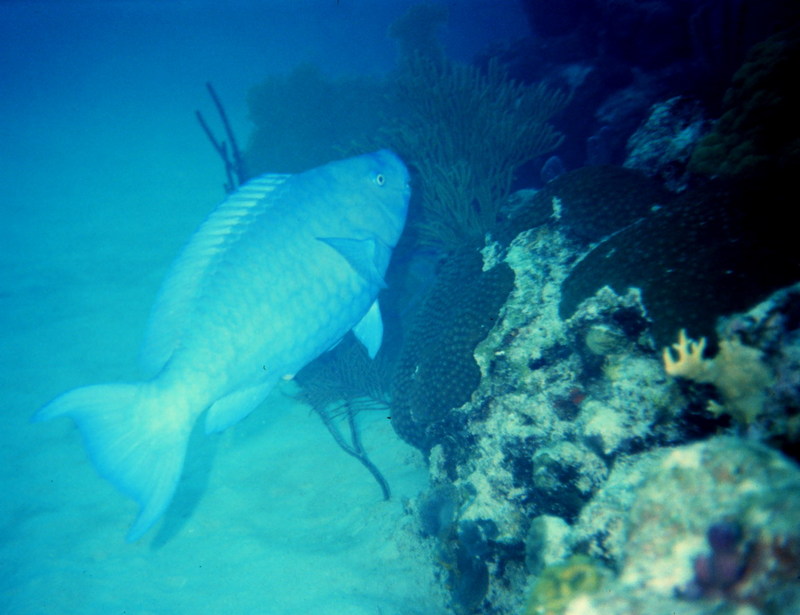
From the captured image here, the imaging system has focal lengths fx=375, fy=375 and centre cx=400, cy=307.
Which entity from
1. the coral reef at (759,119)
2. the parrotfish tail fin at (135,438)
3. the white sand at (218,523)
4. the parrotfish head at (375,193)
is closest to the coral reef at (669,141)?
the coral reef at (759,119)

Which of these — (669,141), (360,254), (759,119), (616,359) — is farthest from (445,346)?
(759,119)

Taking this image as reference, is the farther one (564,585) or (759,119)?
(759,119)

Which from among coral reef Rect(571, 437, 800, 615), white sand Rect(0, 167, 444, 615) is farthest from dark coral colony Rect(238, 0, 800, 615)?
white sand Rect(0, 167, 444, 615)

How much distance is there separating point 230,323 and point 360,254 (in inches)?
42.8

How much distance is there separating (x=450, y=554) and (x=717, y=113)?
431 centimetres

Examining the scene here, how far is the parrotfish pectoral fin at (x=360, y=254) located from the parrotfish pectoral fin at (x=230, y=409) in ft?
3.84

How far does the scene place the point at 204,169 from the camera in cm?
2483

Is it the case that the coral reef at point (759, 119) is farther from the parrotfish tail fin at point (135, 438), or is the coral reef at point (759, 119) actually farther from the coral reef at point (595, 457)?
the parrotfish tail fin at point (135, 438)

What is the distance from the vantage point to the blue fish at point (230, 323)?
237cm

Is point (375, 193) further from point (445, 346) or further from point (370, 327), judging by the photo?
point (445, 346)

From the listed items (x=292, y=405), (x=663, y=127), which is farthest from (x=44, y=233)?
(x=663, y=127)

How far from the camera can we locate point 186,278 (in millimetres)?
2518

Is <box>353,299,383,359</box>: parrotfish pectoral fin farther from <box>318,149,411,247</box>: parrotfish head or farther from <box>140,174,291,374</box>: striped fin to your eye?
<box>140,174,291,374</box>: striped fin

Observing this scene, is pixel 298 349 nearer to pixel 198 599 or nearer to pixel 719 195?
pixel 198 599
